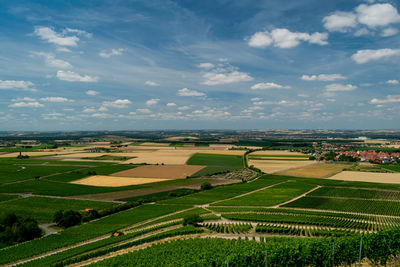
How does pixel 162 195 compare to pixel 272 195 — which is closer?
pixel 272 195

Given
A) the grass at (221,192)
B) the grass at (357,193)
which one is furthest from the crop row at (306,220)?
the grass at (357,193)

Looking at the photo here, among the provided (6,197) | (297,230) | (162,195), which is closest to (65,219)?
(162,195)

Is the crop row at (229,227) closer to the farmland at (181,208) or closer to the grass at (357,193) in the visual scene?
the farmland at (181,208)

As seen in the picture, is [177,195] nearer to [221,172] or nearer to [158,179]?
[158,179]

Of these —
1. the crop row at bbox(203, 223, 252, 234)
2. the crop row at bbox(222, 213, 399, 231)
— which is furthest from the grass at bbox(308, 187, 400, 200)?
the crop row at bbox(203, 223, 252, 234)

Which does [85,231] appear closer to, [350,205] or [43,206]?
[43,206]

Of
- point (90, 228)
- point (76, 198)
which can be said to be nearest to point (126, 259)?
point (90, 228)

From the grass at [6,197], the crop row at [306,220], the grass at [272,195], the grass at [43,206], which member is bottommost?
the grass at [43,206]
